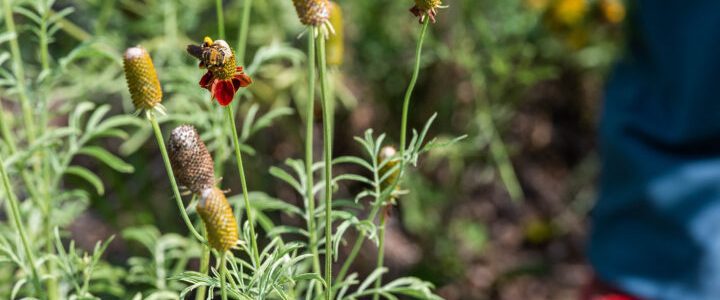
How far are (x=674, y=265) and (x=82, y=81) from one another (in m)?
1.13

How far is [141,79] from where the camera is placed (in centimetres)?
72

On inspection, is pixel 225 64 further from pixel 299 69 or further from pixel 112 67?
pixel 299 69

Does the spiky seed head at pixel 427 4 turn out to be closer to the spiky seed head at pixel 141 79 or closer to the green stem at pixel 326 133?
the green stem at pixel 326 133

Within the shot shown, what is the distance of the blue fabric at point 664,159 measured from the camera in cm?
154

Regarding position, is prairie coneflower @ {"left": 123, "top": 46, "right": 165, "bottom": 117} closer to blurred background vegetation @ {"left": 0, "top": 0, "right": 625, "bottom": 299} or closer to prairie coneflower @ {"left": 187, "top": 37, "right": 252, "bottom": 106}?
prairie coneflower @ {"left": 187, "top": 37, "right": 252, "bottom": 106}

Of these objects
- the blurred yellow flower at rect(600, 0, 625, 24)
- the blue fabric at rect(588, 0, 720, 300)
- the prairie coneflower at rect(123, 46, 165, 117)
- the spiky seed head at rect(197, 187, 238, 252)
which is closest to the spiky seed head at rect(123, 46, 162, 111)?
the prairie coneflower at rect(123, 46, 165, 117)

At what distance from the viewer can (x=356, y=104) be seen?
1.99m

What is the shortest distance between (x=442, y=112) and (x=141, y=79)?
1.29 meters

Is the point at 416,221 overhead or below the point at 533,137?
below

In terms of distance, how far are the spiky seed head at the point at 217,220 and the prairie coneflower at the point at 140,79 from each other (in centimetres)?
11

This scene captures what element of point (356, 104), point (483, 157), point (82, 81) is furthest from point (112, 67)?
point (483, 157)

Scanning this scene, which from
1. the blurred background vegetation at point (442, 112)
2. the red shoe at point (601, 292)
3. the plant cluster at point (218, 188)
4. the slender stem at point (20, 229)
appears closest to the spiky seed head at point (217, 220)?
the plant cluster at point (218, 188)

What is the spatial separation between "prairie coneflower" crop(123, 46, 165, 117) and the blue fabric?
1.10 metres

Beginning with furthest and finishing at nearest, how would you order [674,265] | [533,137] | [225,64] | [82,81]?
[533,137]
[674,265]
[82,81]
[225,64]
